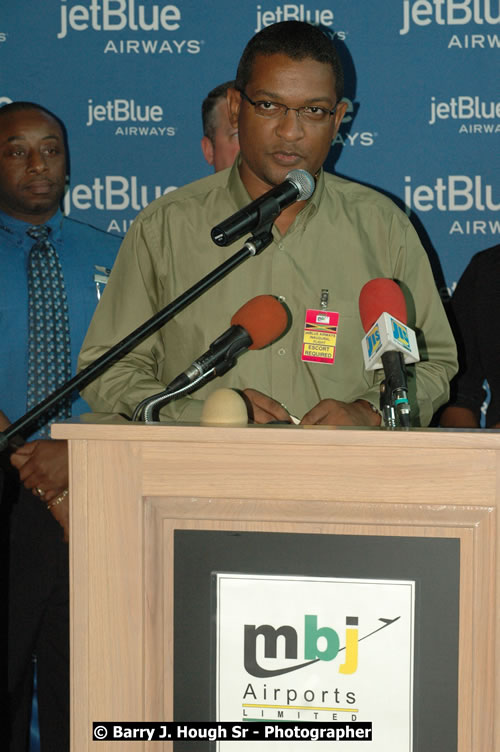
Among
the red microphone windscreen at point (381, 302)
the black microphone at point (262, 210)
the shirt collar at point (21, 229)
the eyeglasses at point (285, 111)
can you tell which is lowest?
the red microphone windscreen at point (381, 302)

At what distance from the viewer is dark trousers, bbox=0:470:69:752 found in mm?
2861

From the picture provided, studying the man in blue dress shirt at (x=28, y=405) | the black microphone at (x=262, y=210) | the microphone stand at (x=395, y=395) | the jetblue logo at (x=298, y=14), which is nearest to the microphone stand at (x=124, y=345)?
the black microphone at (x=262, y=210)

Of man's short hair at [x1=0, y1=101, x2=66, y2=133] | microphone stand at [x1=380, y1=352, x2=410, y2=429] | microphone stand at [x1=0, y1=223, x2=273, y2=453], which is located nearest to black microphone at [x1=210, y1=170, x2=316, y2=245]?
microphone stand at [x1=0, y1=223, x2=273, y2=453]

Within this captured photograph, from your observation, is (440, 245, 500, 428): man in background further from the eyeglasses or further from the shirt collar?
the shirt collar

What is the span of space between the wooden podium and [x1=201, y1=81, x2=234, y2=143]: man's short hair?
230 cm

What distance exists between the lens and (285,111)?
2.17m

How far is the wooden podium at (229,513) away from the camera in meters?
1.34

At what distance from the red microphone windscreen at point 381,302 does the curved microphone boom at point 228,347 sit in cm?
17

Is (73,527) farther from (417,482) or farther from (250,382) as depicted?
(250,382)

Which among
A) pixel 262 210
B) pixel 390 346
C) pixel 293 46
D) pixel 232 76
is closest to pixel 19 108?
pixel 232 76

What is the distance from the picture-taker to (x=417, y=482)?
1358 millimetres

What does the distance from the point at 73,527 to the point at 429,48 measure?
267cm

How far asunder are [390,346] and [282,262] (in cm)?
94

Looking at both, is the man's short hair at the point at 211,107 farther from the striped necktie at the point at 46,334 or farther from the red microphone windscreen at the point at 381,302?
the red microphone windscreen at the point at 381,302
